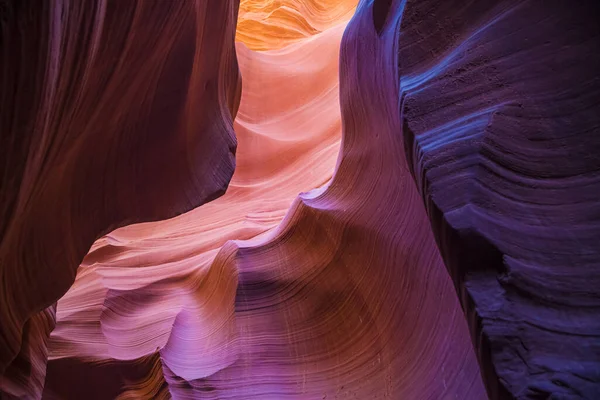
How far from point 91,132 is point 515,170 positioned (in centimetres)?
148

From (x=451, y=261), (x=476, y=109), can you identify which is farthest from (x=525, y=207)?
(x=476, y=109)

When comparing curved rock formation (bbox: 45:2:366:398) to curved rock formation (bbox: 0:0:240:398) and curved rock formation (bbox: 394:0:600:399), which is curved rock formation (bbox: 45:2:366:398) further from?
curved rock formation (bbox: 394:0:600:399)

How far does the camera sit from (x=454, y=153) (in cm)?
157

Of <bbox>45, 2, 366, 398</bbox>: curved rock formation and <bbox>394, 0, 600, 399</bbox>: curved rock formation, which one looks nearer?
<bbox>394, 0, 600, 399</bbox>: curved rock formation

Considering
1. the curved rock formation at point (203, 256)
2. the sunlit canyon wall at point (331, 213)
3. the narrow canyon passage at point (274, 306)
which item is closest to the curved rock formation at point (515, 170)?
the sunlit canyon wall at point (331, 213)

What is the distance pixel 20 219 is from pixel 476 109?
4.82 ft

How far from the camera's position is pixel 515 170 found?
4.94 ft

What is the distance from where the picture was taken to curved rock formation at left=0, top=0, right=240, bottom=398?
4.22 ft

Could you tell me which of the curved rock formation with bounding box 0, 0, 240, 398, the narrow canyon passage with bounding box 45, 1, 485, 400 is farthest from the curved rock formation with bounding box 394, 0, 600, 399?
the curved rock formation with bounding box 0, 0, 240, 398

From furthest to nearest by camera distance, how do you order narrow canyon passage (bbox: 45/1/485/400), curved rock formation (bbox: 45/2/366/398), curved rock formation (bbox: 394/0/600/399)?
curved rock formation (bbox: 45/2/366/398)
narrow canyon passage (bbox: 45/1/485/400)
curved rock formation (bbox: 394/0/600/399)

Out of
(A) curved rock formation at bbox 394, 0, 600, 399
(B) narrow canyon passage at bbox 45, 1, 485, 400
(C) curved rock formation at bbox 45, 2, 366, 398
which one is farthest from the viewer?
(C) curved rock formation at bbox 45, 2, 366, 398

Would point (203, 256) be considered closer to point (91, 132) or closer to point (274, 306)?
point (274, 306)

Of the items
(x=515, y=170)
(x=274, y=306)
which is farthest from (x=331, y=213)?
(x=515, y=170)

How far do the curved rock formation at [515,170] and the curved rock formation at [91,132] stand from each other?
99 centimetres
